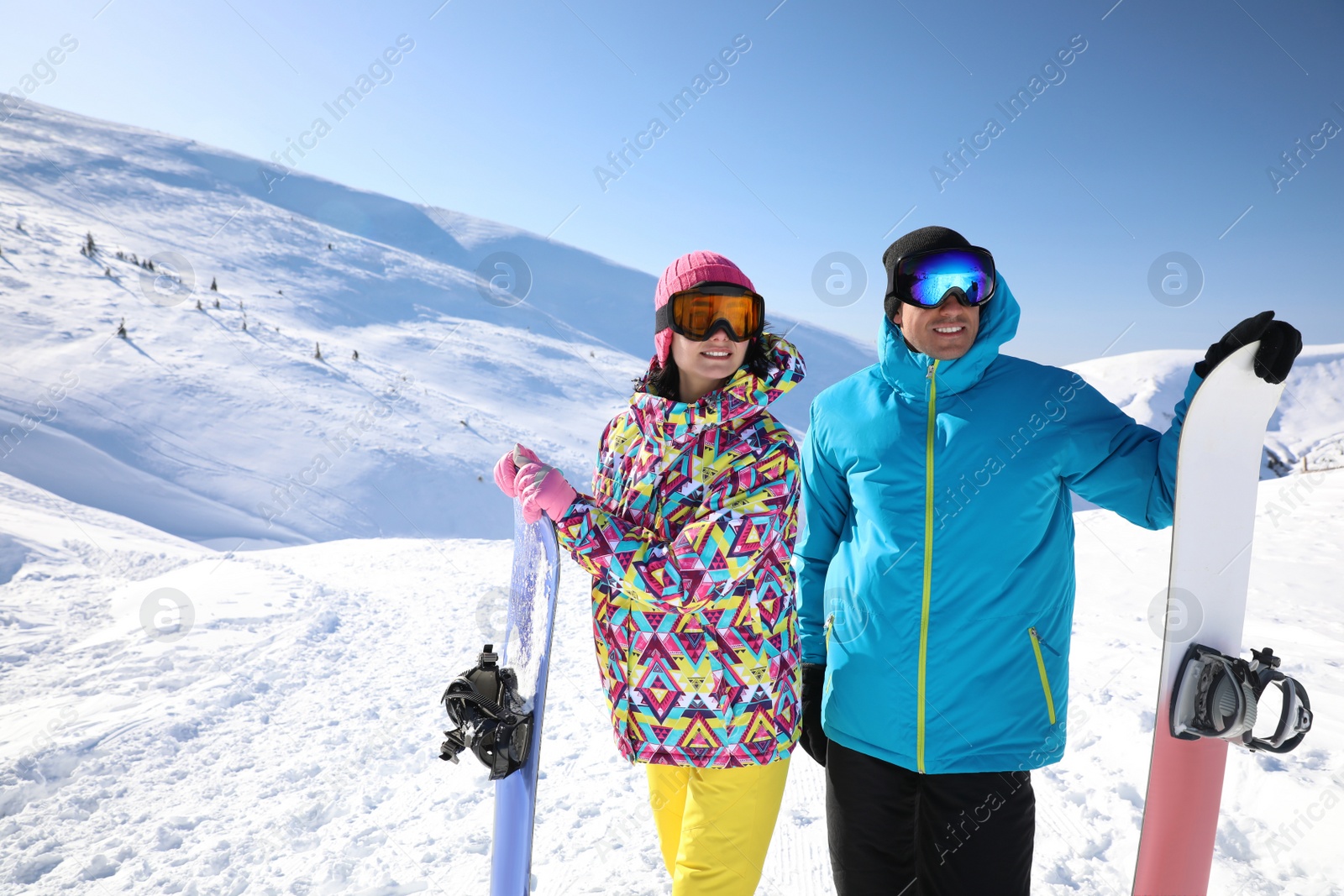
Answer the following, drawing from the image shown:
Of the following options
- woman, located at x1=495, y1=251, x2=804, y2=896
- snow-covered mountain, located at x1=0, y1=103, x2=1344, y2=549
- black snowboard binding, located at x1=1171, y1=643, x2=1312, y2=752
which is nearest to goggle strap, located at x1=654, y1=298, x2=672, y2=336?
woman, located at x1=495, y1=251, x2=804, y2=896

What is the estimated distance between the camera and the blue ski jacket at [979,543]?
66.9 inches

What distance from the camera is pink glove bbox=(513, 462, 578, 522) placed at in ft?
5.30

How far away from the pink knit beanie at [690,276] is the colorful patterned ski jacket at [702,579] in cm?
16

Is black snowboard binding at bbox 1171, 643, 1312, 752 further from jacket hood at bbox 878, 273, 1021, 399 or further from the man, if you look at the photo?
jacket hood at bbox 878, 273, 1021, 399

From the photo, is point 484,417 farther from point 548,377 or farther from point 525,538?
point 525,538

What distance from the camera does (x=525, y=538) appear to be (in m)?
2.19

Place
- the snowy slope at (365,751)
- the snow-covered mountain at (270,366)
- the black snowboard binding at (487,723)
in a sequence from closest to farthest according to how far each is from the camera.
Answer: the black snowboard binding at (487,723)
the snowy slope at (365,751)
the snow-covered mountain at (270,366)

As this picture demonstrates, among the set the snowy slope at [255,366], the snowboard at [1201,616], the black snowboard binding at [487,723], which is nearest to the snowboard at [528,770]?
the black snowboard binding at [487,723]

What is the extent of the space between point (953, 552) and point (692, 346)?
822 millimetres

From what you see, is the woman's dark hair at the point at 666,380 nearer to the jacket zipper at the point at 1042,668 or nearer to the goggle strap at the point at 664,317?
the goggle strap at the point at 664,317

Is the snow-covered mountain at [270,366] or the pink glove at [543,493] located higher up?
the snow-covered mountain at [270,366]

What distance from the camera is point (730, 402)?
1646mm

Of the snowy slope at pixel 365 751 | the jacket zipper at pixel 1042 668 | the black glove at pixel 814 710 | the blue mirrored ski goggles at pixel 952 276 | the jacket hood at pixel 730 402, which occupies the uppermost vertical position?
the blue mirrored ski goggles at pixel 952 276

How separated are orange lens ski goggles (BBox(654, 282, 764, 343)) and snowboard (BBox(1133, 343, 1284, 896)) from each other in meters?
1.15
